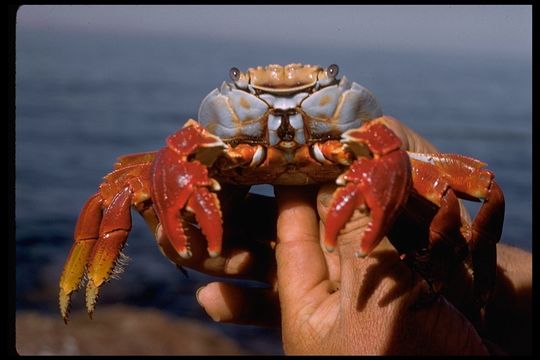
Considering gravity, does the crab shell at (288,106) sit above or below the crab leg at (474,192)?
above

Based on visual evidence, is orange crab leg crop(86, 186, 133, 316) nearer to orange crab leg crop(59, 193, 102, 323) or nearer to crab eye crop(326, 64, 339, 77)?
orange crab leg crop(59, 193, 102, 323)

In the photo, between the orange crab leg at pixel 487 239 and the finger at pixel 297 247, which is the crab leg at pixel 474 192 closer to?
the orange crab leg at pixel 487 239

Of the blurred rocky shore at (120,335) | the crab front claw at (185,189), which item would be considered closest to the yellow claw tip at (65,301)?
the crab front claw at (185,189)

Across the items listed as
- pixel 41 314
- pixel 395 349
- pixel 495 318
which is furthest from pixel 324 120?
pixel 41 314

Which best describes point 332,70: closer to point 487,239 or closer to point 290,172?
point 290,172

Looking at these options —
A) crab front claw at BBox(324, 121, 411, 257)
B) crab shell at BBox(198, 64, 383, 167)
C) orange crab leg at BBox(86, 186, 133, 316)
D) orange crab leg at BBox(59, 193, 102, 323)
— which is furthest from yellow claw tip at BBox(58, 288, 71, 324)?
crab front claw at BBox(324, 121, 411, 257)

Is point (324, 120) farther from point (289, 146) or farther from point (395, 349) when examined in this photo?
point (395, 349)

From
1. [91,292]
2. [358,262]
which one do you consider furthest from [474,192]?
[91,292]
